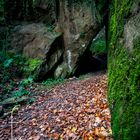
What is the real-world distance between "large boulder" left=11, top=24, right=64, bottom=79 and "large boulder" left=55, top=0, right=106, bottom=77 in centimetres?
36

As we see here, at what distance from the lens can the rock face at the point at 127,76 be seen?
2480 millimetres

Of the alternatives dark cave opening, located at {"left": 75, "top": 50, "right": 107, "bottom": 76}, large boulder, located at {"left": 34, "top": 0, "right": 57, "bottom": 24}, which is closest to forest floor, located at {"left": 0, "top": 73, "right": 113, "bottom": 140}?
dark cave opening, located at {"left": 75, "top": 50, "right": 107, "bottom": 76}

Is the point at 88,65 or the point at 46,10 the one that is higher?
the point at 46,10

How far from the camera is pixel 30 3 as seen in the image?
35.2 feet

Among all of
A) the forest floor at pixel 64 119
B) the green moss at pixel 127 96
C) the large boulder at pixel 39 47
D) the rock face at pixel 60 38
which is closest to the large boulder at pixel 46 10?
the rock face at pixel 60 38

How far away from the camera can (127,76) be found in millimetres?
2807

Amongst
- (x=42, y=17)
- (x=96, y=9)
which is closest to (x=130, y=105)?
(x=96, y=9)

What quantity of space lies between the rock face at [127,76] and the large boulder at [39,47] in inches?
257

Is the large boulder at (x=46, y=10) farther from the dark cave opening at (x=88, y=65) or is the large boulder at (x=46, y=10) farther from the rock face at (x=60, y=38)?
the dark cave opening at (x=88, y=65)

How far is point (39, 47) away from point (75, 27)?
1822mm

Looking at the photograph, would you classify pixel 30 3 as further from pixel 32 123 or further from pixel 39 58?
pixel 32 123

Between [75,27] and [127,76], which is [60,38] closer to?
[75,27]

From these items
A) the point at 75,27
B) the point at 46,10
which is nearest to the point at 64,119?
the point at 75,27

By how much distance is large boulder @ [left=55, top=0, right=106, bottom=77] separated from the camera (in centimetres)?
927
